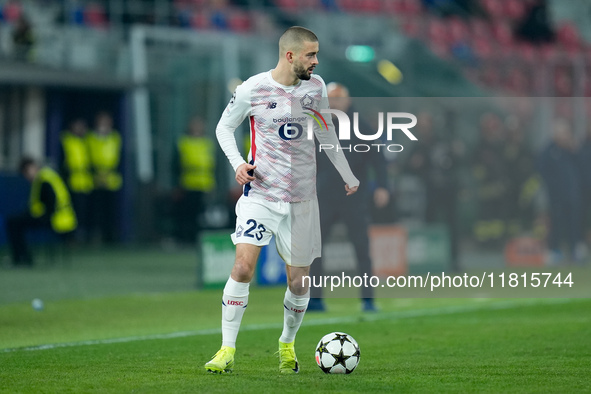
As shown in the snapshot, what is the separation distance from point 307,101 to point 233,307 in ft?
4.52

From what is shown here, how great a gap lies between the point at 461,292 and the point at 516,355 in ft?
18.9

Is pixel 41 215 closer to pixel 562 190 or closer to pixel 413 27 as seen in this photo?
pixel 562 190

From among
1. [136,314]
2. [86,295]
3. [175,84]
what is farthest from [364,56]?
[136,314]

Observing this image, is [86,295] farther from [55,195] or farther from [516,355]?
[516,355]

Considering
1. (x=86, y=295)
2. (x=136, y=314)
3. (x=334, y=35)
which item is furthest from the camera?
(x=334, y=35)

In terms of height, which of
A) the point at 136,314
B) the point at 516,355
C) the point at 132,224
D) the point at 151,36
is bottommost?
the point at 132,224

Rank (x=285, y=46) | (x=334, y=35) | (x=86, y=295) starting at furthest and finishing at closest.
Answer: (x=334, y=35), (x=86, y=295), (x=285, y=46)

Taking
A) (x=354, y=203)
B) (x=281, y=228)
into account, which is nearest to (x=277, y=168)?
(x=281, y=228)

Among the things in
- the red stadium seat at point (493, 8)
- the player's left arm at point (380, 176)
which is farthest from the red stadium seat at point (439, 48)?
the player's left arm at point (380, 176)

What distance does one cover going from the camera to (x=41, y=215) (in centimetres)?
1641

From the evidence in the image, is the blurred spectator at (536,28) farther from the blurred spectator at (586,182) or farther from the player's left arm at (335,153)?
the player's left arm at (335,153)

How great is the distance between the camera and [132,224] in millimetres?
21109

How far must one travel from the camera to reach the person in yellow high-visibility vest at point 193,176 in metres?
20.4

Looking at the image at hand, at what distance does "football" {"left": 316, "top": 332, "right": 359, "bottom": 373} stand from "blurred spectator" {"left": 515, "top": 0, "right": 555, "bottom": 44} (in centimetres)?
2414
